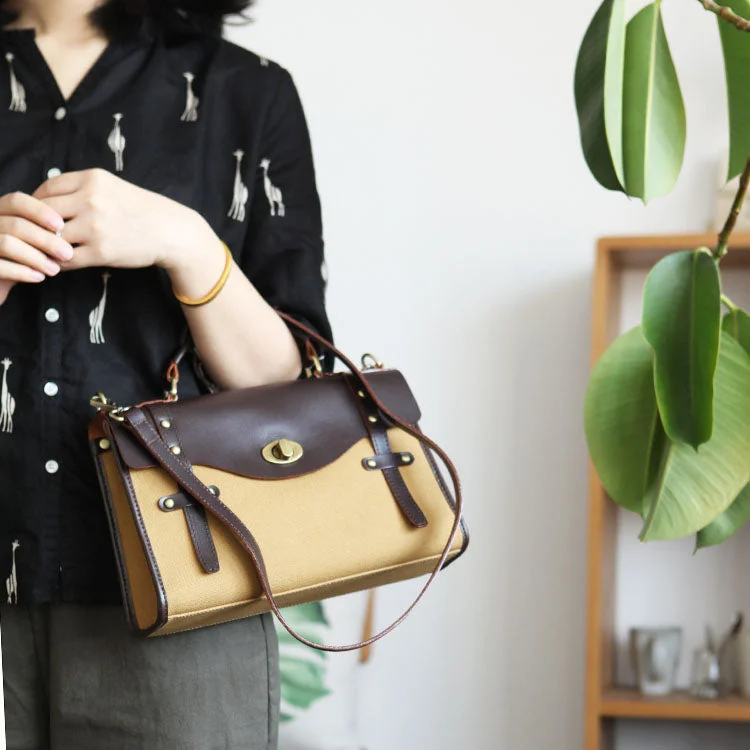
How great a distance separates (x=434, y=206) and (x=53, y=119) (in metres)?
1.09

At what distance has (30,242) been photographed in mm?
790

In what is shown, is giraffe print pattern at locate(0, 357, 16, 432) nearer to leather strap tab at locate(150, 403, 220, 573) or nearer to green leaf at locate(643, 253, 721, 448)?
leather strap tab at locate(150, 403, 220, 573)

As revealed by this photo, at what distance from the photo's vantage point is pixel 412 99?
191 cm

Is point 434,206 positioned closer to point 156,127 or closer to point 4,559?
point 156,127

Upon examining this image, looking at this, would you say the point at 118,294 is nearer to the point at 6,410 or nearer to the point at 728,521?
the point at 6,410

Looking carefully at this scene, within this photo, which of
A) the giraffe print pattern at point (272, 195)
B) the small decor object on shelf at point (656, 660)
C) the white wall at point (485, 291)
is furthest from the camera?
the white wall at point (485, 291)

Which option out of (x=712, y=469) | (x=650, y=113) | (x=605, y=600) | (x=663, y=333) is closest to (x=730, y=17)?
(x=650, y=113)

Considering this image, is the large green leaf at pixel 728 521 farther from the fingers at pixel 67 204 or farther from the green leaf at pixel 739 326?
the fingers at pixel 67 204

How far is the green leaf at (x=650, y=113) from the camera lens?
779mm

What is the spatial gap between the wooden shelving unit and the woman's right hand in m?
1.05

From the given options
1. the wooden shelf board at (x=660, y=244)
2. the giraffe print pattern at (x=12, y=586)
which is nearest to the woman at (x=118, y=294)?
the giraffe print pattern at (x=12, y=586)

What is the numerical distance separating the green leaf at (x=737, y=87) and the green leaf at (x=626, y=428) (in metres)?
0.18

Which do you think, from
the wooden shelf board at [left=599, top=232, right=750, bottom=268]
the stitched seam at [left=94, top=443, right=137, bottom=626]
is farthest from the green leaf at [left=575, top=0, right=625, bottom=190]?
the wooden shelf board at [left=599, top=232, right=750, bottom=268]

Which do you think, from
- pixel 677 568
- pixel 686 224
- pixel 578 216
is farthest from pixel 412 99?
pixel 677 568
